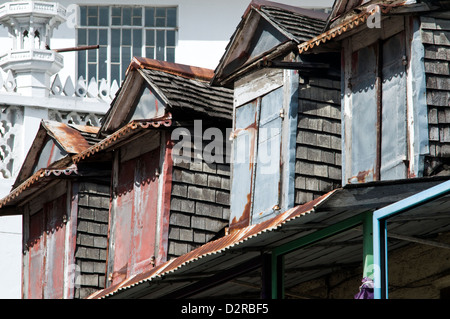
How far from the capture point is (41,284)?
18188 millimetres

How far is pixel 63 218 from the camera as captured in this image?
1781 centimetres

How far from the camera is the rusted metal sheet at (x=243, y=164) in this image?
14.7 meters

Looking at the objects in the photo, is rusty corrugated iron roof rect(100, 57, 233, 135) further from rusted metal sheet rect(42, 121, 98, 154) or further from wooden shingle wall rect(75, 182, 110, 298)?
wooden shingle wall rect(75, 182, 110, 298)

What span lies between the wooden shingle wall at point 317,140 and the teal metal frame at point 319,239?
1.27 m

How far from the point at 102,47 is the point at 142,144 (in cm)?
1308

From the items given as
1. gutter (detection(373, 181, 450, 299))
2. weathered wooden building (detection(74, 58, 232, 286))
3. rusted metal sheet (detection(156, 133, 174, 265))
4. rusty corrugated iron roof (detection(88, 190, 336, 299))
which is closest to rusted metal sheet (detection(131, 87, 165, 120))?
weathered wooden building (detection(74, 58, 232, 286))

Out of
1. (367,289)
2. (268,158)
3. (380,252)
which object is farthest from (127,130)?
(380,252)

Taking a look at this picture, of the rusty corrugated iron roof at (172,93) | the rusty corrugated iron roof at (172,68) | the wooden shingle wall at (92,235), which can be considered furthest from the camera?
the wooden shingle wall at (92,235)

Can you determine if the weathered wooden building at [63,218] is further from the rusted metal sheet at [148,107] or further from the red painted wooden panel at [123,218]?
the rusted metal sheet at [148,107]

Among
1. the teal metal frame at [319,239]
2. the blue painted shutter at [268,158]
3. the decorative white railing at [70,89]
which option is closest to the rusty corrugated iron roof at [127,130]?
the blue painted shutter at [268,158]

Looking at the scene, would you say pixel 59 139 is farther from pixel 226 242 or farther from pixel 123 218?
pixel 226 242

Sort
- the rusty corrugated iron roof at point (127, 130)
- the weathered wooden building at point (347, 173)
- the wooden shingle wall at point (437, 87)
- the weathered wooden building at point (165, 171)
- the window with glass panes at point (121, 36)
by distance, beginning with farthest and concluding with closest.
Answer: the window with glass panes at point (121, 36) < the weathered wooden building at point (165, 171) < the rusty corrugated iron roof at point (127, 130) < the wooden shingle wall at point (437, 87) < the weathered wooden building at point (347, 173)
